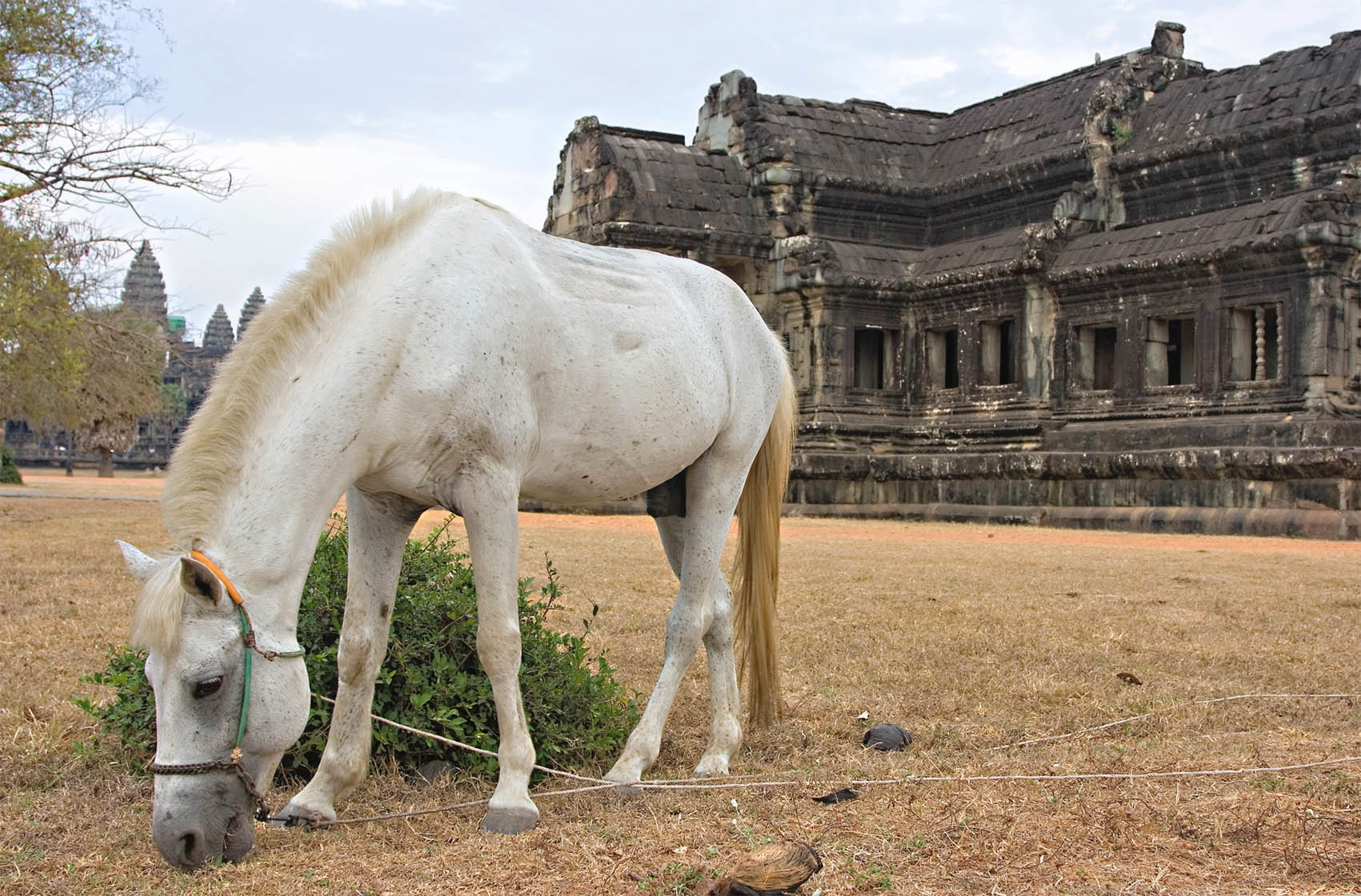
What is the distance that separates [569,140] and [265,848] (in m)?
20.2

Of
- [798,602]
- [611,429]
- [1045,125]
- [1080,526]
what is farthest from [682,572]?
[1045,125]

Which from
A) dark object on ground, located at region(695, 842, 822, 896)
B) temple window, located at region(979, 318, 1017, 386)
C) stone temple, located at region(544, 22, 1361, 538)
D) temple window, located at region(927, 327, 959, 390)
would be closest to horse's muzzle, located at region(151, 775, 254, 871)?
dark object on ground, located at region(695, 842, 822, 896)

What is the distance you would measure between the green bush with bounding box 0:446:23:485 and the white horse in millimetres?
34574

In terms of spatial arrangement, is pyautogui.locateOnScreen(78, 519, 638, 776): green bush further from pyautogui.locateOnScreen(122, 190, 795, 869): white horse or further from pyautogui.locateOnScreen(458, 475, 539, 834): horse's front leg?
pyautogui.locateOnScreen(458, 475, 539, 834): horse's front leg

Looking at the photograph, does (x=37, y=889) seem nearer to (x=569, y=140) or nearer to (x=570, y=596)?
(x=570, y=596)

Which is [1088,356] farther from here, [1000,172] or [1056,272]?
[1000,172]

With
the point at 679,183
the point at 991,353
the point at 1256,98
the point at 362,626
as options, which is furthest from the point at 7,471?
the point at 362,626

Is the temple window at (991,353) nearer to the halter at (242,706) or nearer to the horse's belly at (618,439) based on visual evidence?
the horse's belly at (618,439)

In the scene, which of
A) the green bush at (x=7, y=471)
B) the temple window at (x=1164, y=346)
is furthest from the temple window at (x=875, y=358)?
the green bush at (x=7, y=471)

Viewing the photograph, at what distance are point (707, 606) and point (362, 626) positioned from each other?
132 centimetres

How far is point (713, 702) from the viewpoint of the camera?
4.93 metres

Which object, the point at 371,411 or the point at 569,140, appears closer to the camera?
the point at 371,411

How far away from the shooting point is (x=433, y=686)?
4555 millimetres

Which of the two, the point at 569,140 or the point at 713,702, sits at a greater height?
the point at 569,140
